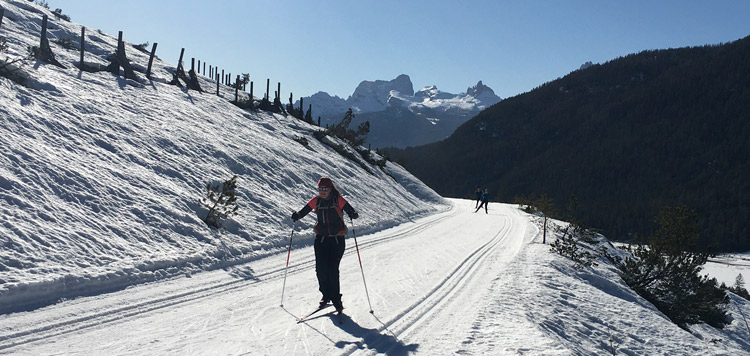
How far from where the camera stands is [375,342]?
17.1 feet

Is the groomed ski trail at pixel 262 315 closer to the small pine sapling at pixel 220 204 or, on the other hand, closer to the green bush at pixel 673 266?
the small pine sapling at pixel 220 204

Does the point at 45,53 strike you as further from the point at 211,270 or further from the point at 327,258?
the point at 327,258

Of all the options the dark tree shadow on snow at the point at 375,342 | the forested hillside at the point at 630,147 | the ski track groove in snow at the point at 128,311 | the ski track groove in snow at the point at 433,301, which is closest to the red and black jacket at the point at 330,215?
the dark tree shadow on snow at the point at 375,342

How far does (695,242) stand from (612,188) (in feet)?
449

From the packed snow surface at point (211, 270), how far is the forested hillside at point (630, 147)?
10314cm

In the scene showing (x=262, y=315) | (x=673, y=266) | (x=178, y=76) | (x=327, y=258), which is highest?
(x=178, y=76)

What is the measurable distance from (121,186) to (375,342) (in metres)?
8.09

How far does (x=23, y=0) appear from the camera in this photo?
3456 centimetres

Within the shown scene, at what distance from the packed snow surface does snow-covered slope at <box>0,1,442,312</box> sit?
0.04 m

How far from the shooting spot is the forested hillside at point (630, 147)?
11756 centimetres

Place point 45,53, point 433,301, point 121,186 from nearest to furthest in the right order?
point 433,301, point 121,186, point 45,53

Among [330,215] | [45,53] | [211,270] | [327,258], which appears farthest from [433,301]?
[45,53]

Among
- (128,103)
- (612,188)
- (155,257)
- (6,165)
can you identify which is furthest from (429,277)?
(612,188)

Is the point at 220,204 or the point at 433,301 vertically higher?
the point at 433,301
